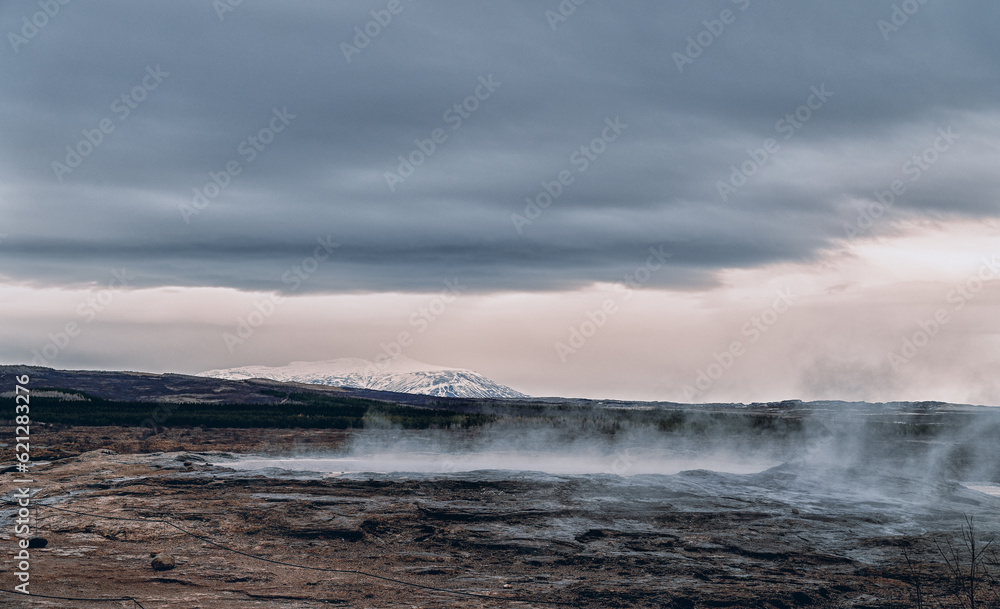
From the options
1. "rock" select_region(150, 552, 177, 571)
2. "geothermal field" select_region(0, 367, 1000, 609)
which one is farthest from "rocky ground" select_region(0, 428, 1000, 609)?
"rock" select_region(150, 552, 177, 571)

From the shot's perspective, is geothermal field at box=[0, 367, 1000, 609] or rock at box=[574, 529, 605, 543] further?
rock at box=[574, 529, 605, 543]

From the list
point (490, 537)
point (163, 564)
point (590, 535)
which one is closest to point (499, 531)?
point (490, 537)

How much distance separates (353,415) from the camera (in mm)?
74375

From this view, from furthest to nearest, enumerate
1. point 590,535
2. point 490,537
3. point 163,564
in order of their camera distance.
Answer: point 590,535 < point 490,537 < point 163,564

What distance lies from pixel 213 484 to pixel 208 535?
7784mm

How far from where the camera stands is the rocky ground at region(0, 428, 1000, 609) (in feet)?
54.1

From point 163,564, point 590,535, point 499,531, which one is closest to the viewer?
point 163,564

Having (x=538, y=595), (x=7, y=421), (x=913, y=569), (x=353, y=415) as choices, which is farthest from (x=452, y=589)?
(x=353, y=415)

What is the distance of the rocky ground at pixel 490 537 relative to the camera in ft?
54.1

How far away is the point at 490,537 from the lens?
21.3 metres

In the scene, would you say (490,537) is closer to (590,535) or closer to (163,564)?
(590,535)

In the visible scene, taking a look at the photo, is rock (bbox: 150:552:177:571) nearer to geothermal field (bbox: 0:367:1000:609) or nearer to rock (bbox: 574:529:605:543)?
geothermal field (bbox: 0:367:1000:609)

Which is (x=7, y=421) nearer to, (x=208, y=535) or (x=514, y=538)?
(x=208, y=535)

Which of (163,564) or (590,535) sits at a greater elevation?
(590,535)
